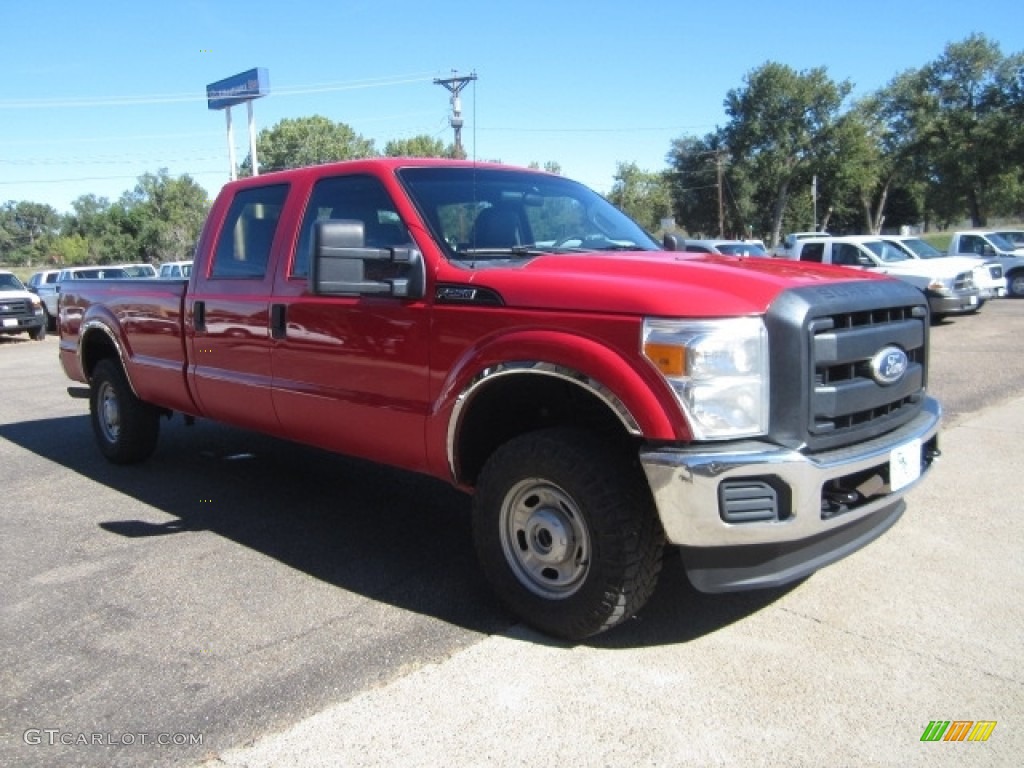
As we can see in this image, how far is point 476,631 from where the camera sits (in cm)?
350

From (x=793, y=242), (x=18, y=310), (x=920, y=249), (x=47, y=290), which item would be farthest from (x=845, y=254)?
(x=47, y=290)

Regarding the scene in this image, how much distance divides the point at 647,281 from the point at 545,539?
1.12m

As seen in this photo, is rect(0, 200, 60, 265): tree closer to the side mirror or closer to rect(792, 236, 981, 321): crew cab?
rect(792, 236, 981, 321): crew cab

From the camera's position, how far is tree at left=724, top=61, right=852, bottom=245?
199ft

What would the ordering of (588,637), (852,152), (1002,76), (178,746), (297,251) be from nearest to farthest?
(178,746) < (588,637) < (297,251) < (1002,76) < (852,152)

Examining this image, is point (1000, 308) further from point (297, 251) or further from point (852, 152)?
point (852, 152)

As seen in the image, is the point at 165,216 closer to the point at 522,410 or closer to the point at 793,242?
the point at 793,242

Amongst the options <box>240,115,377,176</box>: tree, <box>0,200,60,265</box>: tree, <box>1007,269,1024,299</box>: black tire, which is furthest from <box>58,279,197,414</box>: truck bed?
<box>0,200,60,265</box>: tree

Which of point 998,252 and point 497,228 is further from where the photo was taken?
point 998,252

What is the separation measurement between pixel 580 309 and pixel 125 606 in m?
2.53

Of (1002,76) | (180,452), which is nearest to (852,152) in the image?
(1002,76)

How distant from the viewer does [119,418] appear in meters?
6.28

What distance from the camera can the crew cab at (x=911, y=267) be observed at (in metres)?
16.0

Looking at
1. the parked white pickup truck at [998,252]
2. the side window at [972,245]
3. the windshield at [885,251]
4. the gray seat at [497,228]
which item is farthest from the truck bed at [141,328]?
the side window at [972,245]
